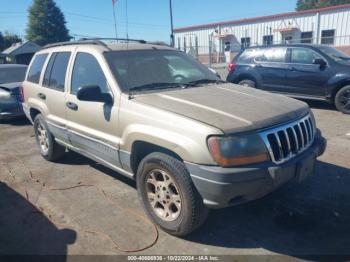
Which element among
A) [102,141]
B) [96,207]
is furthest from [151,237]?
[102,141]

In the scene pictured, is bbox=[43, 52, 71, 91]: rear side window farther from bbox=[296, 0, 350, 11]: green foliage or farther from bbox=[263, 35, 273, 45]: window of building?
bbox=[296, 0, 350, 11]: green foliage

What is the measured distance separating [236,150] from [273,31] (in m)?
31.9

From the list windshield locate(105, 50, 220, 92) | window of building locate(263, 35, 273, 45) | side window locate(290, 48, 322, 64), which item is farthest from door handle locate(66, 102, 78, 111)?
window of building locate(263, 35, 273, 45)

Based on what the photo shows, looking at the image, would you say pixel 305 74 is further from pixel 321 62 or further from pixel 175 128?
pixel 175 128

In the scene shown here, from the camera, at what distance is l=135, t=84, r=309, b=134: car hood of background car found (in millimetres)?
2844

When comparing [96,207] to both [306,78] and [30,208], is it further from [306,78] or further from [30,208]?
[306,78]

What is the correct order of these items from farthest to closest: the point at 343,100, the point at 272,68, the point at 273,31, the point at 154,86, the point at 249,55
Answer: the point at 273,31 < the point at 249,55 < the point at 272,68 < the point at 343,100 < the point at 154,86

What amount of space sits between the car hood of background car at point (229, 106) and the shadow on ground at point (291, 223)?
109 cm

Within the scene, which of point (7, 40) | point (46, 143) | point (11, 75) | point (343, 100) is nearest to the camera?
point (46, 143)

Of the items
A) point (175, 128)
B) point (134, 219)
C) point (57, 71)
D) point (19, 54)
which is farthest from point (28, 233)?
point (19, 54)

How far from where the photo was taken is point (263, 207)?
3.71m

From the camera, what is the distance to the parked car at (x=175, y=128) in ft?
8.93

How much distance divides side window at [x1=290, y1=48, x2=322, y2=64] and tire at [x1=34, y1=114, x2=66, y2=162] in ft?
21.8

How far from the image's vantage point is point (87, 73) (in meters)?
4.04
